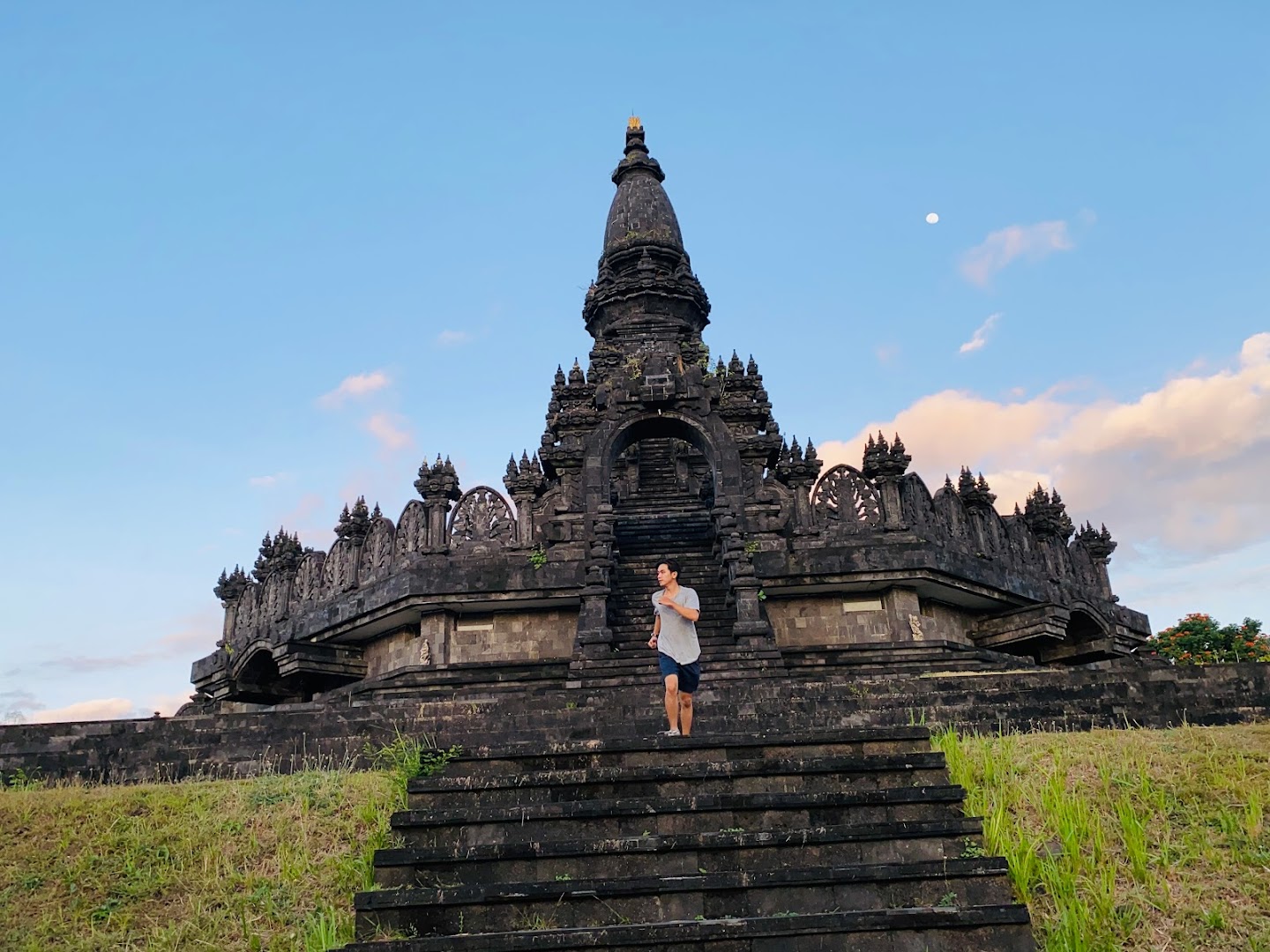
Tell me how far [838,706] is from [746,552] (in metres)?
6.15

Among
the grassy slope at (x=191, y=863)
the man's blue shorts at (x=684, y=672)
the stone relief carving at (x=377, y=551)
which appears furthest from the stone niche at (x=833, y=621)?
the grassy slope at (x=191, y=863)

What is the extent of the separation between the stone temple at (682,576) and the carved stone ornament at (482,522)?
4 centimetres

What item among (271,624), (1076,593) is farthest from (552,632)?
(1076,593)

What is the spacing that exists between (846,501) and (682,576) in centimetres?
335

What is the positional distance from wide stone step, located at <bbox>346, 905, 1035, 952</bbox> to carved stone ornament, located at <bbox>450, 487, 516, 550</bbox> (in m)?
12.7

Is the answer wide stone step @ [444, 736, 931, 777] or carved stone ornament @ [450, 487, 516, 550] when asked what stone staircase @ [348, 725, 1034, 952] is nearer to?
wide stone step @ [444, 736, 931, 777]

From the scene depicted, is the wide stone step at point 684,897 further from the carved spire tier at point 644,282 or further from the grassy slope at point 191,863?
the carved spire tier at point 644,282

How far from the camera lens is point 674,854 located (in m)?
7.50

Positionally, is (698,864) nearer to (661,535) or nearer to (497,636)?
(497,636)

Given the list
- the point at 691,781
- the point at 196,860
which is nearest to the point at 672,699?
the point at 691,781

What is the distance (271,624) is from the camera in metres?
21.6

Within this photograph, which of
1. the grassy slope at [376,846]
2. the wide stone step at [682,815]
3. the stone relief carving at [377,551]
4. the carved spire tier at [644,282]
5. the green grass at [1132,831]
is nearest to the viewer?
the green grass at [1132,831]

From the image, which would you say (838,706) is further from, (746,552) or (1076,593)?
(1076,593)

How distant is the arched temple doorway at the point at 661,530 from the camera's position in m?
17.5
